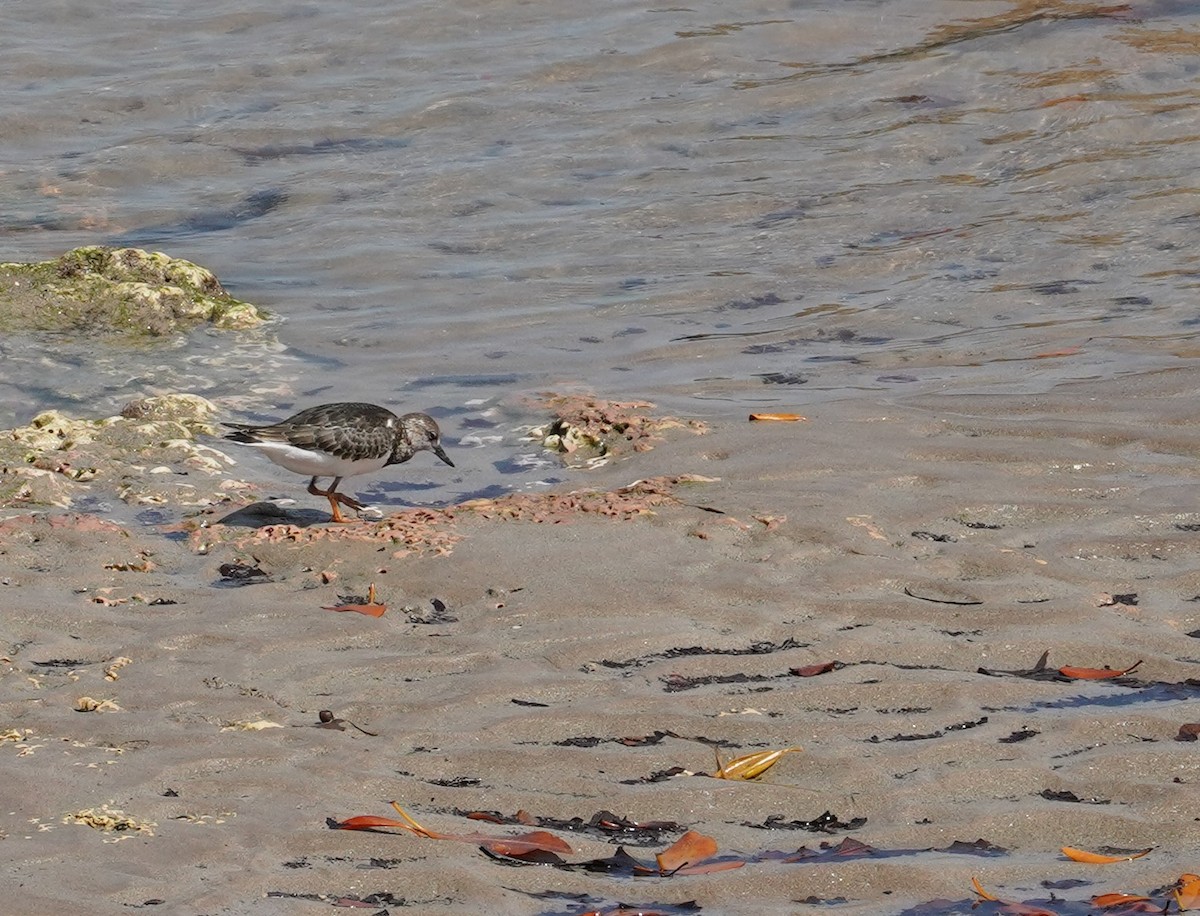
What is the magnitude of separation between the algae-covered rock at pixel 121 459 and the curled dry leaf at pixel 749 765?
3406 millimetres

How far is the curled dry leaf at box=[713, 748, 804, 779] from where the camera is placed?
441 cm

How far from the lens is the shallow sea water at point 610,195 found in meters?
8.95

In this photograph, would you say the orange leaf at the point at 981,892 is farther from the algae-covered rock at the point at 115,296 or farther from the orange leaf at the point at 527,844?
the algae-covered rock at the point at 115,296

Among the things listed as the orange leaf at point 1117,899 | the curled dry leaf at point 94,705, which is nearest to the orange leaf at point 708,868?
the orange leaf at point 1117,899

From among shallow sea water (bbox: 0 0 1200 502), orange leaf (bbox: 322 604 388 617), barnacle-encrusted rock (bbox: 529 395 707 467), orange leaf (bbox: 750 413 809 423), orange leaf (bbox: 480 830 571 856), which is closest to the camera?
orange leaf (bbox: 480 830 571 856)

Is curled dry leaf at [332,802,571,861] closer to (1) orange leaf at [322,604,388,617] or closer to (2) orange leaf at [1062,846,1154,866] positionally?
(2) orange leaf at [1062,846,1154,866]

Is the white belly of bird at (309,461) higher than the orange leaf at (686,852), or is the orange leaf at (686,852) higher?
the white belly of bird at (309,461)

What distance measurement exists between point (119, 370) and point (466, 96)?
21.2 feet

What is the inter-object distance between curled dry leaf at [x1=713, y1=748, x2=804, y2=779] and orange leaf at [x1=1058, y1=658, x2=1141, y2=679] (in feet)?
3.45

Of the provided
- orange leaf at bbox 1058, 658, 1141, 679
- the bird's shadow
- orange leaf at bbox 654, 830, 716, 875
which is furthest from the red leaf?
the bird's shadow

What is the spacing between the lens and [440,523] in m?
6.53

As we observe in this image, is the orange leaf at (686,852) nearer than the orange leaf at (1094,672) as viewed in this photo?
Yes

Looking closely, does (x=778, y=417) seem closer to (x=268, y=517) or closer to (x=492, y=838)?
(x=268, y=517)

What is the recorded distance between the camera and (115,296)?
9.66 metres
